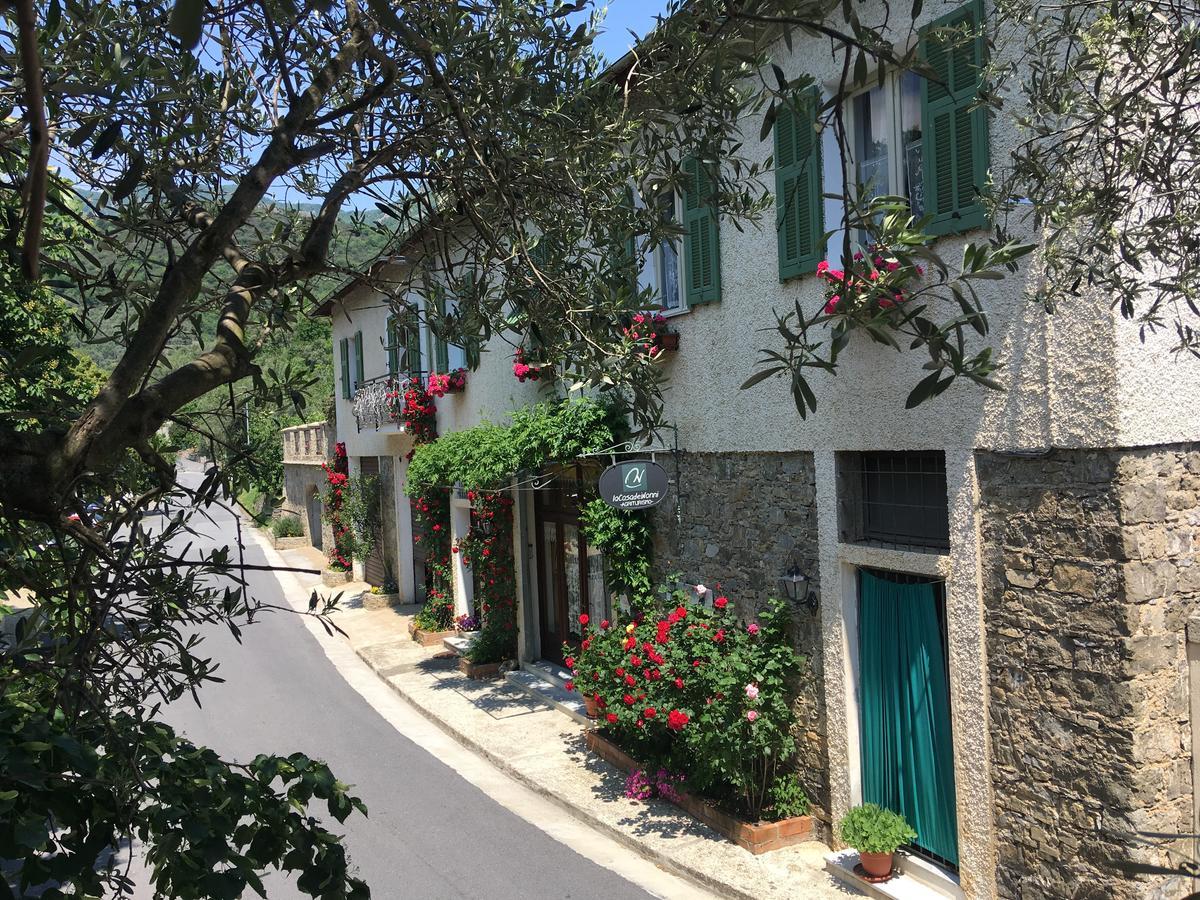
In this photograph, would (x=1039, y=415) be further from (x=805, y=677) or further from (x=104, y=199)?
(x=104, y=199)

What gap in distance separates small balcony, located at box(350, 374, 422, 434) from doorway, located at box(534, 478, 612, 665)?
4460 millimetres

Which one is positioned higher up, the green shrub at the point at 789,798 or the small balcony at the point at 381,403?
the small balcony at the point at 381,403

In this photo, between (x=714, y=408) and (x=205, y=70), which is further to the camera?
(x=714, y=408)

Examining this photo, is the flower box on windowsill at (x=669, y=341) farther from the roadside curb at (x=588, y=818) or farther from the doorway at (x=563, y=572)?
the roadside curb at (x=588, y=818)

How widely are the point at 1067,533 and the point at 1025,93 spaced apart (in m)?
2.48

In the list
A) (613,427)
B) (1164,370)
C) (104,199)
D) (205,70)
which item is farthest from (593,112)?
(613,427)

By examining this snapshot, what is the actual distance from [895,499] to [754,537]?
1533mm

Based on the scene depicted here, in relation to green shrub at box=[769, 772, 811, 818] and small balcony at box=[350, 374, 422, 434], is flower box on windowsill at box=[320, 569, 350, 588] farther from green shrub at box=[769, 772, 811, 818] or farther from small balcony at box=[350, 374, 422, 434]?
green shrub at box=[769, 772, 811, 818]

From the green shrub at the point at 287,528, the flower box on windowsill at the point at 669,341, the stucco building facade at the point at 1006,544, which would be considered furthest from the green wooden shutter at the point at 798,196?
the green shrub at the point at 287,528

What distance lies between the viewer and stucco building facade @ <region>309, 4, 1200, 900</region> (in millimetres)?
5328

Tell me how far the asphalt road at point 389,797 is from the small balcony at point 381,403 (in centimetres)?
444

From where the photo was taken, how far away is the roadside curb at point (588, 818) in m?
7.05

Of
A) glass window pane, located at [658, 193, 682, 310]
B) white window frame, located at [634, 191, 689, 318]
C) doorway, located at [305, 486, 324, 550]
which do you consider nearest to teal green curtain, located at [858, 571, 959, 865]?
white window frame, located at [634, 191, 689, 318]

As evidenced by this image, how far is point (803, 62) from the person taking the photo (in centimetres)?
740
